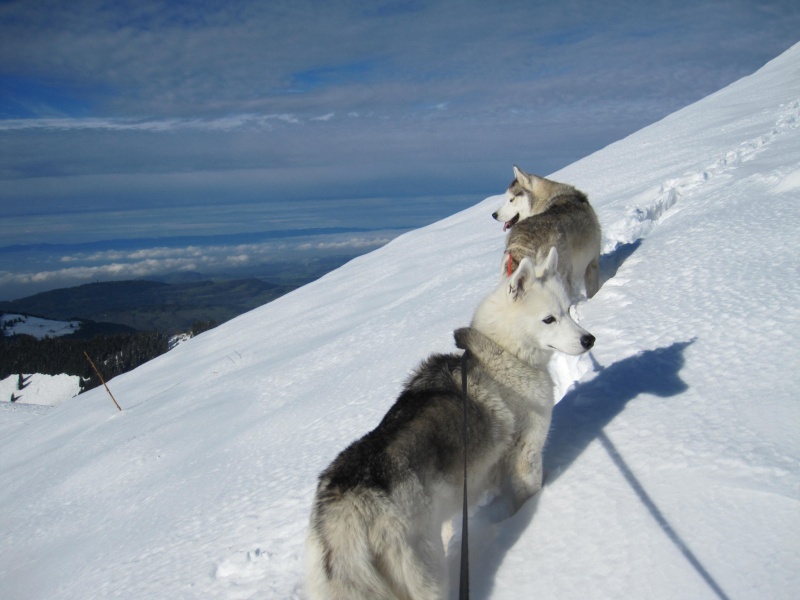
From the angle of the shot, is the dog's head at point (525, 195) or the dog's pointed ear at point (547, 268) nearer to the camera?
the dog's pointed ear at point (547, 268)

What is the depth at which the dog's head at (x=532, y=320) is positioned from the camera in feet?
14.2

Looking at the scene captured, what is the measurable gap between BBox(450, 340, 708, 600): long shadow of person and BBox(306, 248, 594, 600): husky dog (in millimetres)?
257

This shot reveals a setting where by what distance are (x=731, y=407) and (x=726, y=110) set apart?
24735 mm

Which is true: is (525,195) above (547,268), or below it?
above

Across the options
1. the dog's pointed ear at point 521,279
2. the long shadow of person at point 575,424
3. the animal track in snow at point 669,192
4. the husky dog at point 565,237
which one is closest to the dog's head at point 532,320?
the dog's pointed ear at point 521,279

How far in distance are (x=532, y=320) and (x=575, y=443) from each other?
3.65ft

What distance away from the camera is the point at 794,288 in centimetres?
516

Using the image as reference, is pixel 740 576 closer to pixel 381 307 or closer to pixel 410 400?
pixel 410 400

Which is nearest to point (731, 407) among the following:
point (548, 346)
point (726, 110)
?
point (548, 346)

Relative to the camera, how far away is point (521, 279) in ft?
14.5

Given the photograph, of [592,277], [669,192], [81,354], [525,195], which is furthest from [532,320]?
[81,354]

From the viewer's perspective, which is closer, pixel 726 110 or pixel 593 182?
pixel 593 182

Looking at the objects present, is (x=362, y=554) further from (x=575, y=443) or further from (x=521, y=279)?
(x=521, y=279)

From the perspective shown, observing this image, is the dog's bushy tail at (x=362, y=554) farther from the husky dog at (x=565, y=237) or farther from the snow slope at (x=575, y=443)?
the husky dog at (x=565, y=237)
